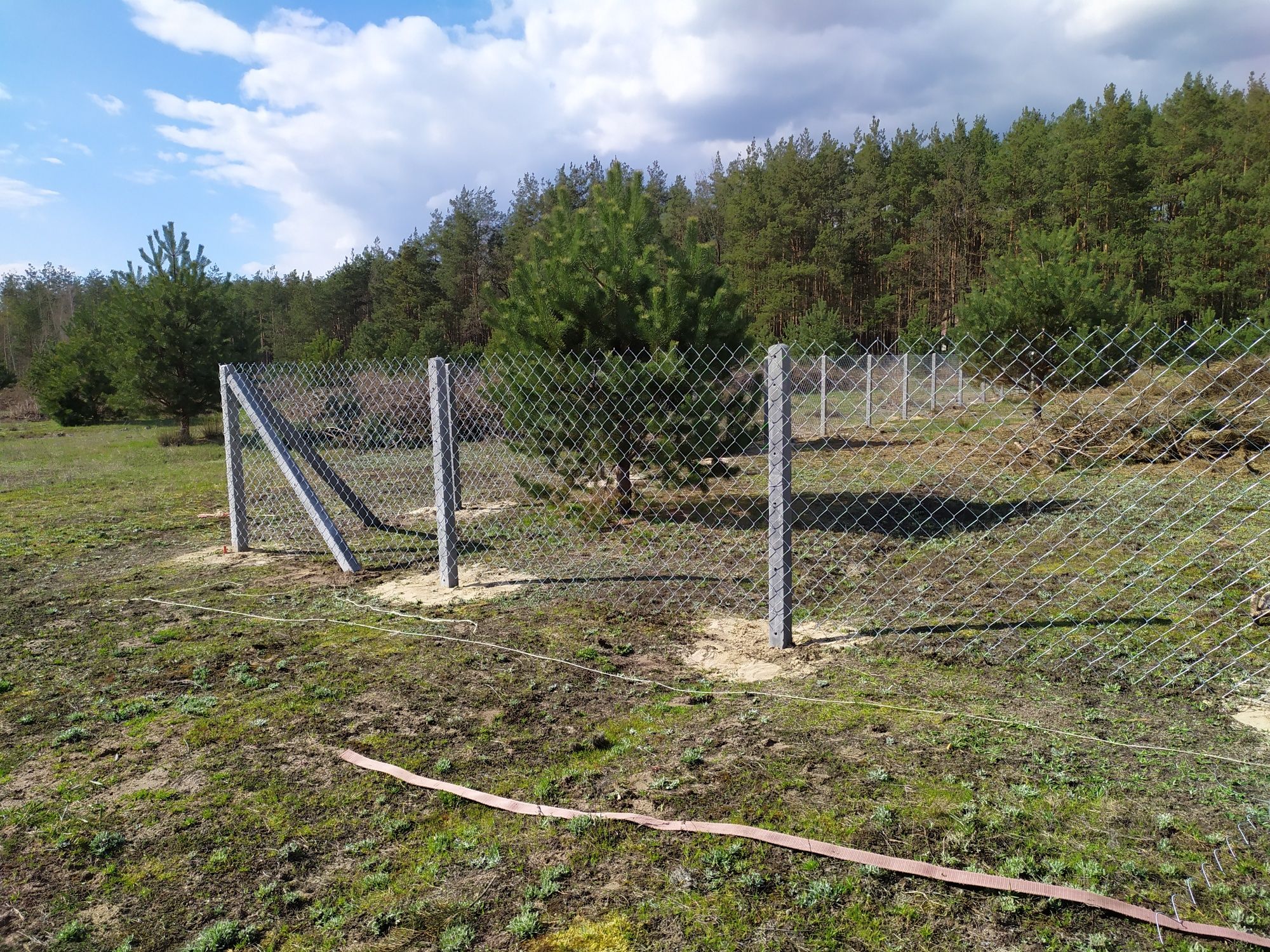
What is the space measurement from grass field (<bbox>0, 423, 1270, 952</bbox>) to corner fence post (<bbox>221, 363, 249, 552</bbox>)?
2.16 metres

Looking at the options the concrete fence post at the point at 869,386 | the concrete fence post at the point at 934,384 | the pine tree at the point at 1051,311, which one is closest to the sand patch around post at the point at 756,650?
the concrete fence post at the point at 934,384

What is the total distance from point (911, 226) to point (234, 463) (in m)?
34.9

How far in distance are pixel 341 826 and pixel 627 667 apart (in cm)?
156

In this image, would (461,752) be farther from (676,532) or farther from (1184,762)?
(676,532)

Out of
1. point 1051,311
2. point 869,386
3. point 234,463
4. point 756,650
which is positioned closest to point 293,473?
point 234,463

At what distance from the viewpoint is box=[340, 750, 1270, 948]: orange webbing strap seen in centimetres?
175

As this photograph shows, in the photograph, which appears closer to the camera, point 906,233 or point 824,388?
point 824,388

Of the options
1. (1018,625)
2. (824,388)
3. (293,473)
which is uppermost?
(824,388)

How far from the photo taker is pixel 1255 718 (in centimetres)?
276

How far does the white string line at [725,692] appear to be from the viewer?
2.56 metres

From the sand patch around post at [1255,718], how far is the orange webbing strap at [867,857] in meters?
1.27

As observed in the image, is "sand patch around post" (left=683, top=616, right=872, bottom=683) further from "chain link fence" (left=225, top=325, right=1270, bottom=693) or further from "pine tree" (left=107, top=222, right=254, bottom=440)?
"pine tree" (left=107, top=222, right=254, bottom=440)

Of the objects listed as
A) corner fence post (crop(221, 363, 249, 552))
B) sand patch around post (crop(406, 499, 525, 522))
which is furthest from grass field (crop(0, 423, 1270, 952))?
sand patch around post (crop(406, 499, 525, 522))

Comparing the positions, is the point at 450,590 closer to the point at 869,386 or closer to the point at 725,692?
the point at 725,692
